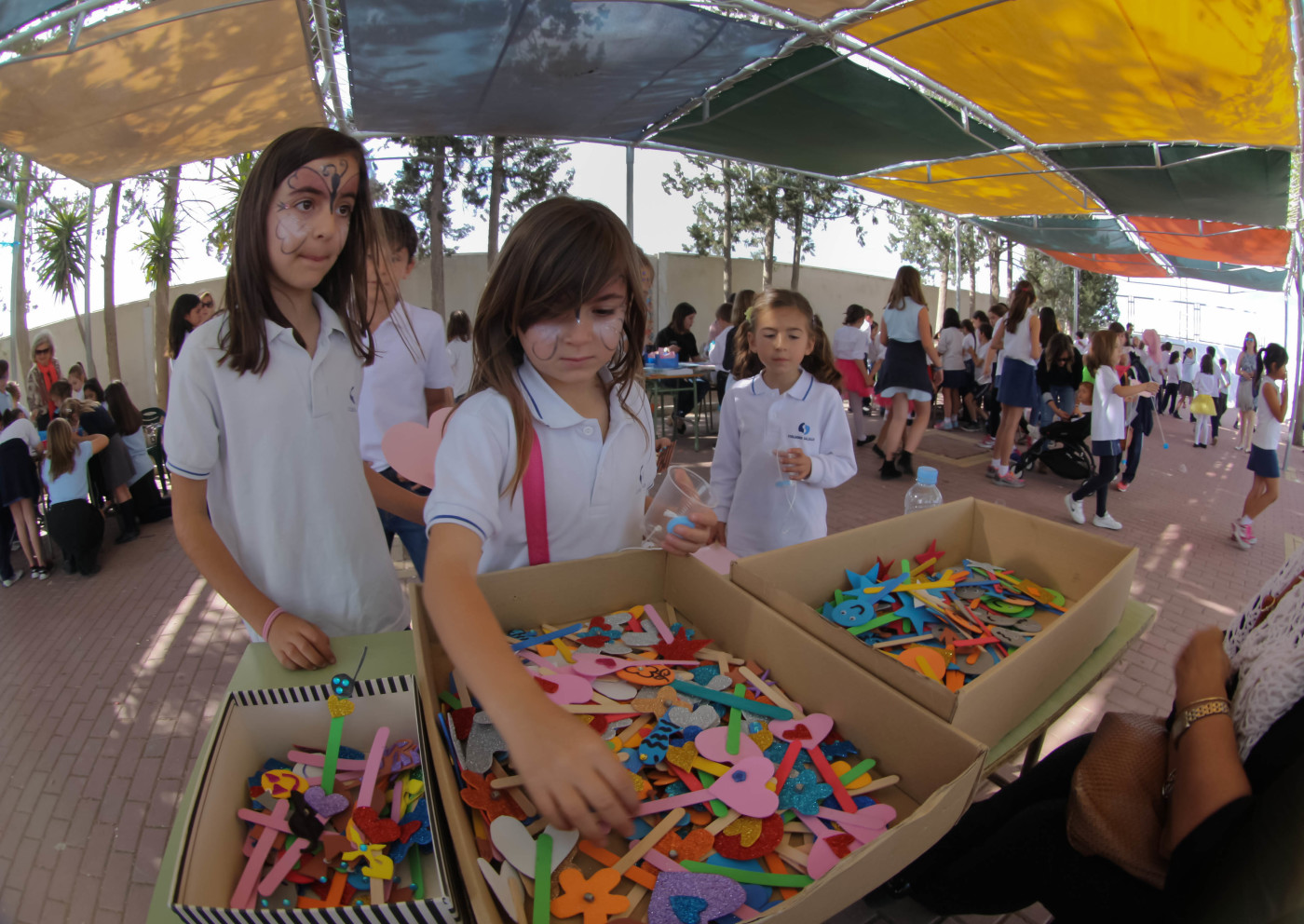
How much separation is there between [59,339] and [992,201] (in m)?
16.4

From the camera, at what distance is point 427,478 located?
64.0 inches

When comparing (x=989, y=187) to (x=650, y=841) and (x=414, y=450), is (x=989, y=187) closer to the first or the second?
(x=414, y=450)

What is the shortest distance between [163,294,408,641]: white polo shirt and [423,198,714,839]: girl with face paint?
1.05 feet

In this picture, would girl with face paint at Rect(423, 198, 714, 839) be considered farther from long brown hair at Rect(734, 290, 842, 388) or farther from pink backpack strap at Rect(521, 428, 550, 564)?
long brown hair at Rect(734, 290, 842, 388)

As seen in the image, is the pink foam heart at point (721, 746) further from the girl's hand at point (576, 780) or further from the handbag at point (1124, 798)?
the handbag at point (1124, 798)

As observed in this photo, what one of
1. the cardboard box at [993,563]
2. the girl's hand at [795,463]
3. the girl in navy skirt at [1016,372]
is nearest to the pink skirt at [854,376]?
the girl in navy skirt at [1016,372]

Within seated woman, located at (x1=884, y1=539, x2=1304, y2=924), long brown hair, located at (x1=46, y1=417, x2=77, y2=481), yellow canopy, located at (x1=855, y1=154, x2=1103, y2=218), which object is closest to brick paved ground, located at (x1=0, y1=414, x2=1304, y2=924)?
seated woman, located at (x1=884, y1=539, x2=1304, y2=924)

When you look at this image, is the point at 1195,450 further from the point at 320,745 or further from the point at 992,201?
the point at 320,745

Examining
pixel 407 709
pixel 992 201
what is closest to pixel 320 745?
pixel 407 709

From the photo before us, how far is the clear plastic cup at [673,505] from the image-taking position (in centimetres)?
133

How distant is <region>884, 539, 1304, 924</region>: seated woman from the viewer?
897 mm

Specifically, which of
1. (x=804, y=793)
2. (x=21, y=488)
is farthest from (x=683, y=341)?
(x=804, y=793)

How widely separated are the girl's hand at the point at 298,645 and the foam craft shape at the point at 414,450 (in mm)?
551

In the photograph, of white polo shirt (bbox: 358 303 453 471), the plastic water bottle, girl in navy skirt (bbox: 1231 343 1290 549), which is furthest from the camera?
girl in navy skirt (bbox: 1231 343 1290 549)
